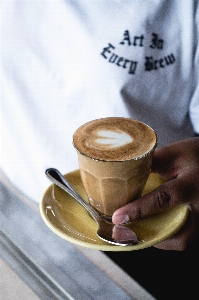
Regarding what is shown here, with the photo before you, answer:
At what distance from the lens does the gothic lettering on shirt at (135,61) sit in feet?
3.05

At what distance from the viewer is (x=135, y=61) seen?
0.94 meters

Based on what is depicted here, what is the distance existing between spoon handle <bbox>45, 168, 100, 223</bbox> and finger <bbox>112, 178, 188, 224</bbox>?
3.1 inches

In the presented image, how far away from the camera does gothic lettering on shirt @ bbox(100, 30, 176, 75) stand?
0.93 metres

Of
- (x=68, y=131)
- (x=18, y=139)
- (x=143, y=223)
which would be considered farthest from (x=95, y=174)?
(x=18, y=139)

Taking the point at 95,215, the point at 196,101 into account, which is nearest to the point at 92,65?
the point at 196,101

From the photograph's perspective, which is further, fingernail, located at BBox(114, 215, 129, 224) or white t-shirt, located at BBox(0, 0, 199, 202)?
white t-shirt, located at BBox(0, 0, 199, 202)

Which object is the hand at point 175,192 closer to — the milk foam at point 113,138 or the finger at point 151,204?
the finger at point 151,204

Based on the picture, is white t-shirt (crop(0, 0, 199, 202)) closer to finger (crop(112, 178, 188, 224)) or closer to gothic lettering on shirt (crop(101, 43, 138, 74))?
gothic lettering on shirt (crop(101, 43, 138, 74))

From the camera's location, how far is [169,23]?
0.94 metres

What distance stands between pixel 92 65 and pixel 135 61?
0.11m

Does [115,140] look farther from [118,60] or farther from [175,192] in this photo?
[118,60]

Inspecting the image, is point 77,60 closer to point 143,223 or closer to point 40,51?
point 40,51

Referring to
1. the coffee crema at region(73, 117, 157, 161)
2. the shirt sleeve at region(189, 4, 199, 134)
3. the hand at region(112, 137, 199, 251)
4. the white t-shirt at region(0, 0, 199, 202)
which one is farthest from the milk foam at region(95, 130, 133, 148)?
the shirt sleeve at region(189, 4, 199, 134)

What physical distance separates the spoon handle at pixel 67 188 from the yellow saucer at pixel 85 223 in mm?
17
